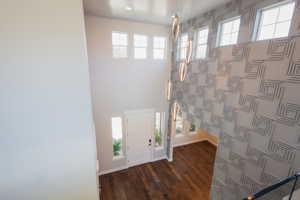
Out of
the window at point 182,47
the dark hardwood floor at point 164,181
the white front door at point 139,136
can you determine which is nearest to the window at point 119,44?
the window at point 182,47

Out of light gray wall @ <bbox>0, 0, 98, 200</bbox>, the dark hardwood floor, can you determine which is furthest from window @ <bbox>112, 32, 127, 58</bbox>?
the dark hardwood floor

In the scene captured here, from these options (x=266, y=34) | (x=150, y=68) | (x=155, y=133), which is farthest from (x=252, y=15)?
(x=155, y=133)

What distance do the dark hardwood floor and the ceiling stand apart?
4979mm

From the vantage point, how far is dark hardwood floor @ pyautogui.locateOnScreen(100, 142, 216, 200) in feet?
12.5

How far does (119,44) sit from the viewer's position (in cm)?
401

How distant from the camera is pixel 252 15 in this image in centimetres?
226

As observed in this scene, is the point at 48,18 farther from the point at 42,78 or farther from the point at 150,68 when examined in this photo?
the point at 150,68

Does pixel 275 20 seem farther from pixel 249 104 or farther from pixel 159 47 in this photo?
pixel 159 47

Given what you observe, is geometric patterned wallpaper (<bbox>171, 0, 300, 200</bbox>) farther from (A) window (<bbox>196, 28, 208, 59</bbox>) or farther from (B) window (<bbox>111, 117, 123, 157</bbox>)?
(B) window (<bbox>111, 117, 123, 157</bbox>)

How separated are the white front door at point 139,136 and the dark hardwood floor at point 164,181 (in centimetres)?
33

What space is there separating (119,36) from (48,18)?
3042 millimetres

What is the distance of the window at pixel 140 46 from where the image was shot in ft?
13.6

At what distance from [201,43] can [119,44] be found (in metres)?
2.39

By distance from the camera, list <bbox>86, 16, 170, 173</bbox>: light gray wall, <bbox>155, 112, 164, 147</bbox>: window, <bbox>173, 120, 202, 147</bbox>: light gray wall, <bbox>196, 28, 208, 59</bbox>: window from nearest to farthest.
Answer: <bbox>196, 28, 208, 59</bbox>: window < <bbox>86, 16, 170, 173</bbox>: light gray wall < <bbox>155, 112, 164, 147</bbox>: window < <bbox>173, 120, 202, 147</bbox>: light gray wall
